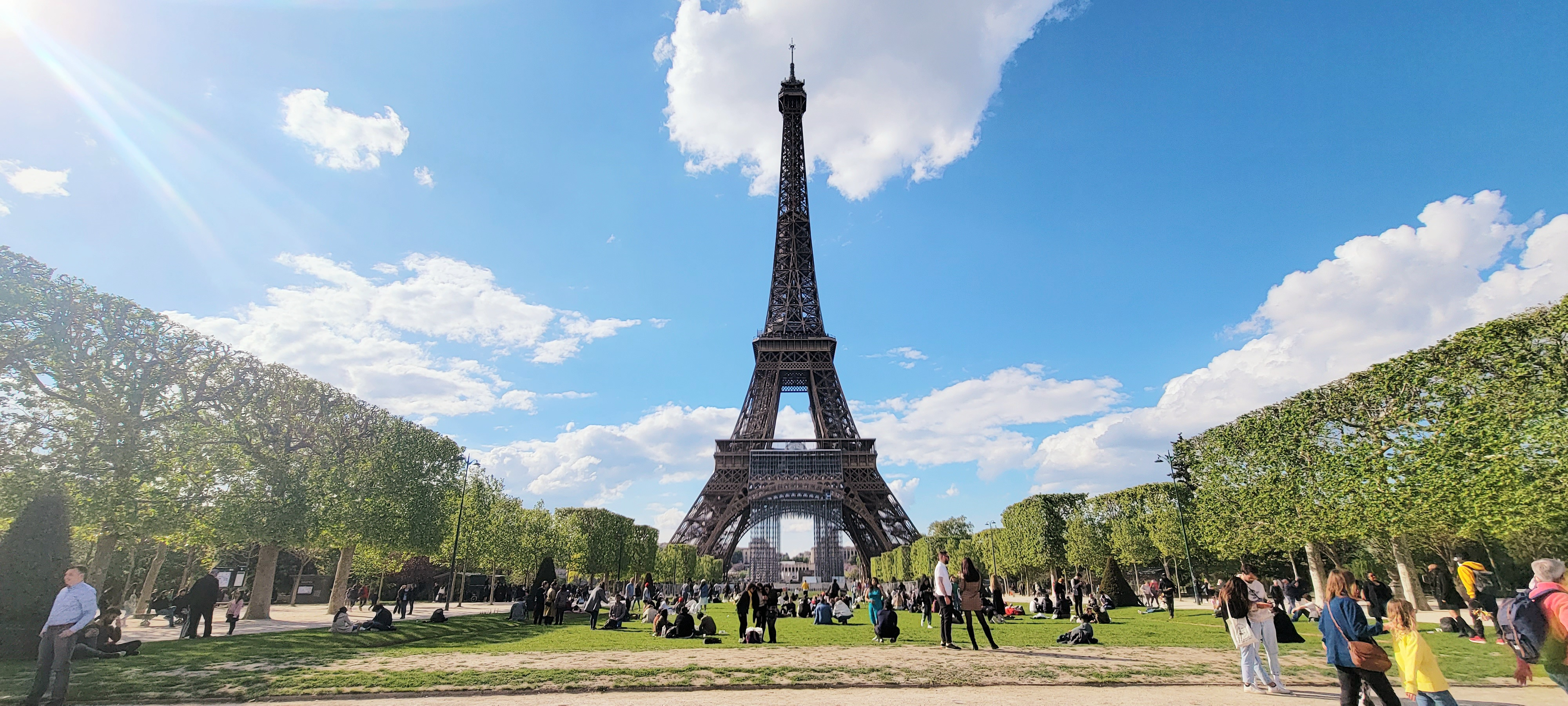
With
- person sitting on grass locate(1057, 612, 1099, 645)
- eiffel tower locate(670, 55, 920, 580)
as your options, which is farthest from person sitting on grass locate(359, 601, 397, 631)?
eiffel tower locate(670, 55, 920, 580)

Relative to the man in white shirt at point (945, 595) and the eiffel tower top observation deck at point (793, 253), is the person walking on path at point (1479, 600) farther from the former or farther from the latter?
the eiffel tower top observation deck at point (793, 253)

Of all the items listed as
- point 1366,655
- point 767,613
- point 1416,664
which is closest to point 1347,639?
point 1366,655

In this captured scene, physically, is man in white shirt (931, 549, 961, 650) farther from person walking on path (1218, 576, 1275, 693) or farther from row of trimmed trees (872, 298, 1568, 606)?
row of trimmed trees (872, 298, 1568, 606)

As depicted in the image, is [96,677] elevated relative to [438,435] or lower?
lower

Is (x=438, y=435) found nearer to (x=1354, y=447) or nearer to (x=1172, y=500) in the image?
→ (x=1354, y=447)

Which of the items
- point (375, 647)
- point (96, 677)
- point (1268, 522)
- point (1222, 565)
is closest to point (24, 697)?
point (96, 677)

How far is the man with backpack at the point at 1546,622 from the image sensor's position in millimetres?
5066

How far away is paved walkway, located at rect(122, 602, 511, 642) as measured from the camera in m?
18.3

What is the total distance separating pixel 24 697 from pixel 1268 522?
30948mm

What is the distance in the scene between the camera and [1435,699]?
217 inches

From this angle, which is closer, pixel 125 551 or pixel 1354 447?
pixel 1354 447

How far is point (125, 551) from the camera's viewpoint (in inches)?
1166

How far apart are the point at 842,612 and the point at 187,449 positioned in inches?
742

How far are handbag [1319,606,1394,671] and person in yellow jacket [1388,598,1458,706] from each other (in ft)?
0.37
